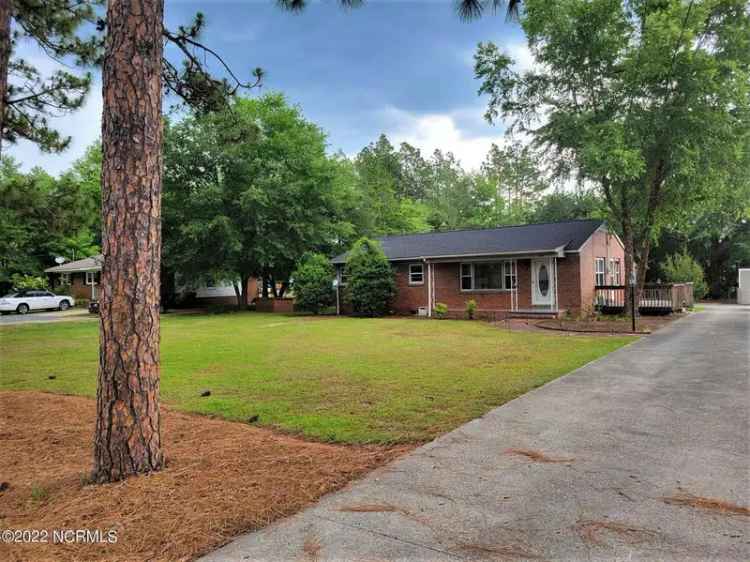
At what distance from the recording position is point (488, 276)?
2062 centimetres

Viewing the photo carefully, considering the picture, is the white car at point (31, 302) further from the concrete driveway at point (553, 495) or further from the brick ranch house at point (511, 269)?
the concrete driveway at point (553, 495)

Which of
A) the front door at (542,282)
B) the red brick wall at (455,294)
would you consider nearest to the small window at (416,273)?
the red brick wall at (455,294)

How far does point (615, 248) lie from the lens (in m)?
23.0

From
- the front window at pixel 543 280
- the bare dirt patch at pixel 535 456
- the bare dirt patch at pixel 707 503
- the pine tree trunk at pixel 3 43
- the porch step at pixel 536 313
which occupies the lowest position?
the bare dirt patch at pixel 707 503

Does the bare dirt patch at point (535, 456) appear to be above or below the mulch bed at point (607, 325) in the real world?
below

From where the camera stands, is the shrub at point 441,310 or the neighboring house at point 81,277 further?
the neighboring house at point 81,277

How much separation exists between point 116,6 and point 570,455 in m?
5.14

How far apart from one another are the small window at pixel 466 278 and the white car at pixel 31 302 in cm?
2495

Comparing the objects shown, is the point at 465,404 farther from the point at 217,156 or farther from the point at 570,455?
the point at 217,156

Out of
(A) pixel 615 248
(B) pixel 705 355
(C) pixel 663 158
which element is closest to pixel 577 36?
(C) pixel 663 158

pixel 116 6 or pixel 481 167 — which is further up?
pixel 481 167

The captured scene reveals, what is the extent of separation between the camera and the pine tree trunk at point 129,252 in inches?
144

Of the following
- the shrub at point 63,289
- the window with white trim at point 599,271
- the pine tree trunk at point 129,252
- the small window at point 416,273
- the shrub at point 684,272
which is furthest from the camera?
the shrub at point 63,289

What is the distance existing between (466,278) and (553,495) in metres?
18.0
